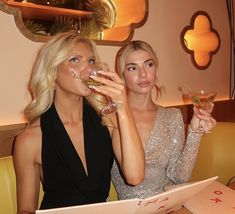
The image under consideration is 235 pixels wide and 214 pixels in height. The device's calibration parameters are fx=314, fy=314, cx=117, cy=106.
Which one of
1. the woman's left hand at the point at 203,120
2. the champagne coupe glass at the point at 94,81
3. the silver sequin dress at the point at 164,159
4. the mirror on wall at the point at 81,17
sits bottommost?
the silver sequin dress at the point at 164,159

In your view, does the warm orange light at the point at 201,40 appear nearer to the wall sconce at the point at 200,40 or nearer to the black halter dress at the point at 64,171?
the wall sconce at the point at 200,40

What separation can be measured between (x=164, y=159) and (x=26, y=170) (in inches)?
32.3

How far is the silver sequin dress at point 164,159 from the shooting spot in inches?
73.5

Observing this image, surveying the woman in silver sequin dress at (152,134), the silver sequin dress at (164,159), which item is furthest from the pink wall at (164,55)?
the silver sequin dress at (164,159)

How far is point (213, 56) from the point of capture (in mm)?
3725

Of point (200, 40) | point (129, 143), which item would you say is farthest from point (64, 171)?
point (200, 40)

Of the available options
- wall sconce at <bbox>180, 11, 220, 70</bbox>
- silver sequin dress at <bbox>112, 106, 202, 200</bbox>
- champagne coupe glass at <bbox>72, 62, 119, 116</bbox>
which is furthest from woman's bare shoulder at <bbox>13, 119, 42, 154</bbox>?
wall sconce at <bbox>180, 11, 220, 70</bbox>

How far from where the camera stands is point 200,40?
355cm

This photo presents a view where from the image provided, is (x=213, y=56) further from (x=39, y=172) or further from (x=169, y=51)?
(x=39, y=172)

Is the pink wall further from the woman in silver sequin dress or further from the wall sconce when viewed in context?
the woman in silver sequin dress

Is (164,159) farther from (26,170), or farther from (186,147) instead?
(26,170)

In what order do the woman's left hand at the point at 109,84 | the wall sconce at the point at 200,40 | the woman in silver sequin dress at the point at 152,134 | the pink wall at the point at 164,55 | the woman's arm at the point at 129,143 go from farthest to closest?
the wall sconce at the point at 200,40 < the pink wall at the point at 164,55 < the woman in silver sequin dress at the point at 152,134 < the woman's arm at the point at 129,143 < the woman's left hand at the point at 109,84

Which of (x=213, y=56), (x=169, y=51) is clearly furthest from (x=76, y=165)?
(x=213, y=56)

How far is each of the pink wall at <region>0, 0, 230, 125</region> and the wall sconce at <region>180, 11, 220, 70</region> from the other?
6cm
